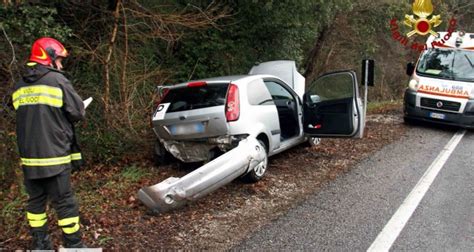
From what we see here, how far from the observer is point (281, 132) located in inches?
286

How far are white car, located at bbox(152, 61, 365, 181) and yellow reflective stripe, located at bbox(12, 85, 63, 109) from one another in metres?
2.46

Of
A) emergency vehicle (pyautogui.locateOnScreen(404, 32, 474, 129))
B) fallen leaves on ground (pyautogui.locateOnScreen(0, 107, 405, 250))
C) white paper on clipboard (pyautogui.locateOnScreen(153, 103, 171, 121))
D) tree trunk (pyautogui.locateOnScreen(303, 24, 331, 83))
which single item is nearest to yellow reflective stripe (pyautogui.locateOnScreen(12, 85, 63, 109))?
fallen leaves on ground (pyautogui.locateOnScreen(0, 107, 405, 250))

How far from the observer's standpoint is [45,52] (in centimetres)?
374

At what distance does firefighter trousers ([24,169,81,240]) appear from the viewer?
381 centimetres

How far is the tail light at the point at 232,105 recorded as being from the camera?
5.85m

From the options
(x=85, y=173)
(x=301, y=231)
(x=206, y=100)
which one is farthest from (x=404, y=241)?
(x=85, y=173)

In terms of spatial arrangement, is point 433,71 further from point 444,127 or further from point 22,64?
point 22,64

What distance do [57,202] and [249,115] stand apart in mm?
2968

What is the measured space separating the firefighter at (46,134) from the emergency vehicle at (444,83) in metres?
8.62

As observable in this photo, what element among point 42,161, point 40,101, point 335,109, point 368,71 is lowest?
point 335,109

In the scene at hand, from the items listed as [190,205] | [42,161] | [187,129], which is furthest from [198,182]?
[42,161]

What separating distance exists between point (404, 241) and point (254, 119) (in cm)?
267

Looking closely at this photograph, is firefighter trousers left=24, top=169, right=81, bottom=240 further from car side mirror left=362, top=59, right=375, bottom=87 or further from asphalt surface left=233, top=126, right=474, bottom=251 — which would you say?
car side mirror left=362, top=59, right=375, bottom=87

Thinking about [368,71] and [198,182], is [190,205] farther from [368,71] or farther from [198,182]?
[368,71]
